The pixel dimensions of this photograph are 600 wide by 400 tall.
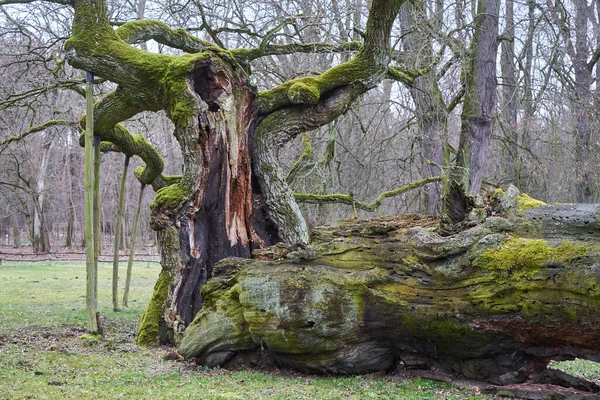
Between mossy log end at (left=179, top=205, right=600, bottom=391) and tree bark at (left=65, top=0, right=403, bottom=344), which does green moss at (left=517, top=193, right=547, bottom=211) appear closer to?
mossy log end at (left=179, top=205, right=600, bottom=391)

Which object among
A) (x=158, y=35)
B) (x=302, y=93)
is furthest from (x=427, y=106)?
(x=158, y=35)

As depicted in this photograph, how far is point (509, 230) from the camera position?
20.3 feet

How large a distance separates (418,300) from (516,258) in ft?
3.63

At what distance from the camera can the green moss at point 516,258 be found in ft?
18.6

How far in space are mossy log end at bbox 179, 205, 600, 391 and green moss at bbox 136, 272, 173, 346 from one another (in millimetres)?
1715

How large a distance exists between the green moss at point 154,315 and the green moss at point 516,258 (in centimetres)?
504

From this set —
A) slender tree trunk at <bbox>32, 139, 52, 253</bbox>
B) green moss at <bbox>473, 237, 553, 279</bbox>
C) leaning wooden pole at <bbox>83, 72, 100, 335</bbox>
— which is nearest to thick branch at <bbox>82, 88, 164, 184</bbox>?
leaning wooden pole at <bbox>83, 72, 100, 335</bbox>

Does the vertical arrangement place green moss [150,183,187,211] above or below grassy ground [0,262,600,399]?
above

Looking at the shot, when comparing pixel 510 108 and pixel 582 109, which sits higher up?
pixel 510 108

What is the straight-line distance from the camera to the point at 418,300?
20.6 feet

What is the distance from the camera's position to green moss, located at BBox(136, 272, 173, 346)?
915 centimetres

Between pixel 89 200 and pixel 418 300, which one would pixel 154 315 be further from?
pixel 418 300

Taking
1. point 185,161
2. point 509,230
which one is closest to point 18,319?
point 185,161

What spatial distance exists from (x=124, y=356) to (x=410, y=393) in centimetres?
402
